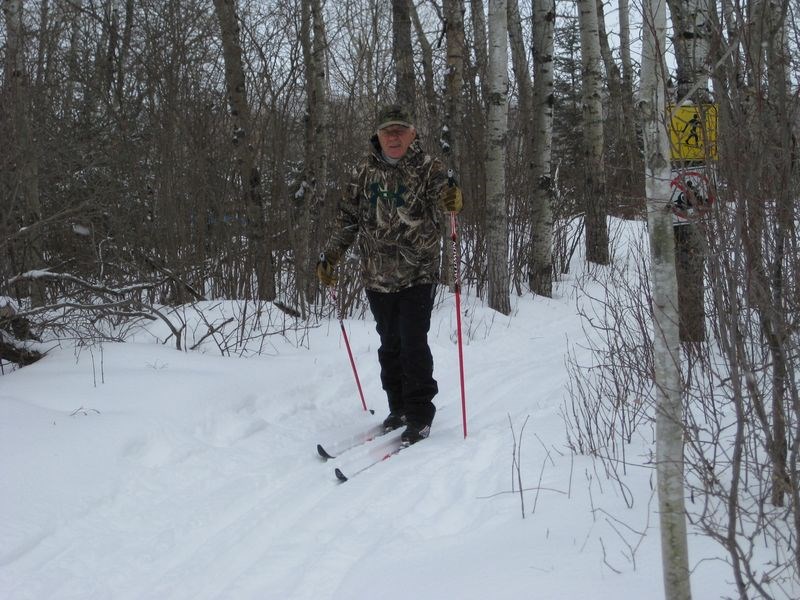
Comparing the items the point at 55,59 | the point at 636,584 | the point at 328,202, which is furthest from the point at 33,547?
the point at 55,59

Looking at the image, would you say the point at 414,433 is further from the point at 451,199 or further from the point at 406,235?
the point at 451,199

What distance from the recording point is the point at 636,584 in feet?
7.09

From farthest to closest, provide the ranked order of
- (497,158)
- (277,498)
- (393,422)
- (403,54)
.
→ (497,158), (403,54), (393,422), (277,498)

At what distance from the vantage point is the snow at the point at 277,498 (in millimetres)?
2461

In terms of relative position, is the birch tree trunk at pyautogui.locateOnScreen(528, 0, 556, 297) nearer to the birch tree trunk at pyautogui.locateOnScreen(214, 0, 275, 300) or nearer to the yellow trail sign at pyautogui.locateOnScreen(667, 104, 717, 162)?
the birch tree trunk at pyautogui.locateOnScreen(214, 0, 275, 300)

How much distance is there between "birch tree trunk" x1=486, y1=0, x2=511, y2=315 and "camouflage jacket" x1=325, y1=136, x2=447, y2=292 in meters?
3.81

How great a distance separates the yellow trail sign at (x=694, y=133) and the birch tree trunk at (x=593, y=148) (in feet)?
23.5

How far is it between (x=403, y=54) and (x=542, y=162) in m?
2.44

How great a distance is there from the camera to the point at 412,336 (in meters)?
4.40

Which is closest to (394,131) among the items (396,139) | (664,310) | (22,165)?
(396,139)

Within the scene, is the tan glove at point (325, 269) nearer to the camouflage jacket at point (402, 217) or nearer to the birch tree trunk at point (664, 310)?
the camouflage jacket at point (402, 217)

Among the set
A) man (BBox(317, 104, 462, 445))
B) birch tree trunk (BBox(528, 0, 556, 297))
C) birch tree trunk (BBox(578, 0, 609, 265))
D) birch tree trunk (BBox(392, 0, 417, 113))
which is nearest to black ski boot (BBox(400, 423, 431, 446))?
man (BBox(317, 104, 462, 445))

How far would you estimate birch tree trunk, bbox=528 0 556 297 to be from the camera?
934cm

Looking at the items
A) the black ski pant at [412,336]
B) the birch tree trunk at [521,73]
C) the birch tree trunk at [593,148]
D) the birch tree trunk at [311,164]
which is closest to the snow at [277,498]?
the black ski pant at [412,336]
